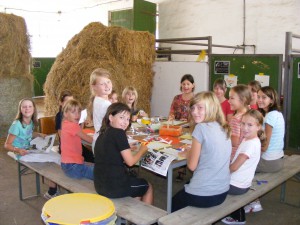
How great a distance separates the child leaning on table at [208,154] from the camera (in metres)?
2.57

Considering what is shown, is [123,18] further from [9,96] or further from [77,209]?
[77,209]

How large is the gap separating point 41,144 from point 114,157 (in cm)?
162

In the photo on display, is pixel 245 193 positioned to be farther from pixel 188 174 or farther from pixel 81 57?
pixel 81 57

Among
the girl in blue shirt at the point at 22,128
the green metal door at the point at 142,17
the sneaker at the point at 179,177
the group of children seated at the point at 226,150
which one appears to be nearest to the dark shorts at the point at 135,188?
the group of children seated at the point at 226,150

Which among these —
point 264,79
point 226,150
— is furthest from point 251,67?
point 226,150

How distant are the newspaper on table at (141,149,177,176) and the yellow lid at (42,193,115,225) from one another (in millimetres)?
707

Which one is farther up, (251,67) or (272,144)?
(251,67)

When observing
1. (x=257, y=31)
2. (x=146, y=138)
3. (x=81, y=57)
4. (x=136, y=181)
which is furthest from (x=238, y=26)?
(x=136, y=181)

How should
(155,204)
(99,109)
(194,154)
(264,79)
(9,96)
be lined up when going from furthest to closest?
(9,96) < (264,79) < (155,204) < (99,109) < (194,154)

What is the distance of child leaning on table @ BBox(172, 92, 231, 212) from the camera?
2.57 m

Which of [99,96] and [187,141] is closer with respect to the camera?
[187,141]

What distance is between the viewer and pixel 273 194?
422 centimetres

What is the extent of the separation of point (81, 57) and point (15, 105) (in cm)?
178

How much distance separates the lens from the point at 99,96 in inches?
143
